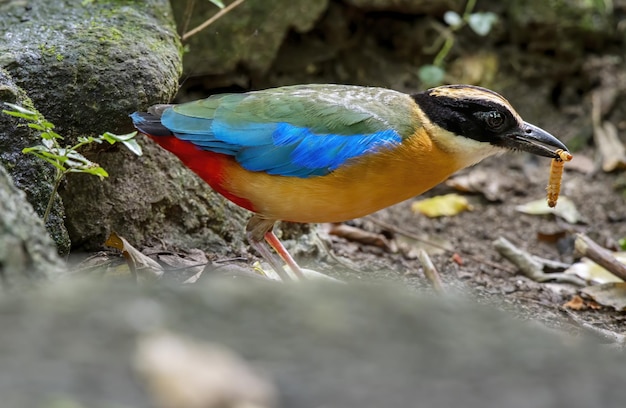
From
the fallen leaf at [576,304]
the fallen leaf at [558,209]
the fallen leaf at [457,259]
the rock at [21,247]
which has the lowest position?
the fallen leaf at [457,259]

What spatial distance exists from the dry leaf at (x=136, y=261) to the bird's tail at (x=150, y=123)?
0.57m

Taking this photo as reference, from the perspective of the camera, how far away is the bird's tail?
440 centimetres

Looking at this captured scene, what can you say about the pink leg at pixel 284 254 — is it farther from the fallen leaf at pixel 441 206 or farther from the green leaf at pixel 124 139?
the fallen leaf at pixel 441 206

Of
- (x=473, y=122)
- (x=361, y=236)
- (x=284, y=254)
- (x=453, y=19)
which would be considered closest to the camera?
(x=473, y=122)

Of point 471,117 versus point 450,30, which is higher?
point 471,117

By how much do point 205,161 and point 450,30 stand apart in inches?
184

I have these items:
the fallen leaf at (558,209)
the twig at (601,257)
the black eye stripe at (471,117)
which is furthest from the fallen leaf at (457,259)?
the black eye stripe at (471,117)

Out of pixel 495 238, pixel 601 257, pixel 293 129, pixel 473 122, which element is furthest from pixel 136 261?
pixel 495 238

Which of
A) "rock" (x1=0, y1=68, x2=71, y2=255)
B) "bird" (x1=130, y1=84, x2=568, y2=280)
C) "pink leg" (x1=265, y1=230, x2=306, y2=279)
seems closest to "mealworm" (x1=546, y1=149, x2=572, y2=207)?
"bird" (x1=130, y1=84, x2=568, y2=280)

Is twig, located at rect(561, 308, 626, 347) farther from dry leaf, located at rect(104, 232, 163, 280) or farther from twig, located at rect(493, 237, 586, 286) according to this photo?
dry leaf, located at rect(104, 232, 163, 280)

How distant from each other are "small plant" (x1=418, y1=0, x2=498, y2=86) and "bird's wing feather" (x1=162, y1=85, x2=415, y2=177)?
3740 mm

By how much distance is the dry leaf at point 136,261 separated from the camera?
14.1ft

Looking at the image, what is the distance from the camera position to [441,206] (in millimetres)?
7340

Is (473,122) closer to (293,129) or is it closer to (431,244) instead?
(293,129)
